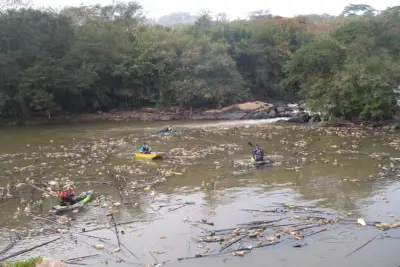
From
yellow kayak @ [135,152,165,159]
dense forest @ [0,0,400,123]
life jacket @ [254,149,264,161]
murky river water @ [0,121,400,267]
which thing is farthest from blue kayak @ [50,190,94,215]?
dense forest @ [0,0,400,123]

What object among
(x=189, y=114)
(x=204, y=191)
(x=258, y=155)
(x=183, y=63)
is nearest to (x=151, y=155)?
(x=258, y=155)

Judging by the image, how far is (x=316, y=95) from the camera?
127 ft

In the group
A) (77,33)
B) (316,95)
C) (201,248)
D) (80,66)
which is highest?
(77,33)

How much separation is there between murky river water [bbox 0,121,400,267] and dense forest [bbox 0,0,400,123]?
5.67 m

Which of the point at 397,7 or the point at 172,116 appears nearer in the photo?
the point at 397,7

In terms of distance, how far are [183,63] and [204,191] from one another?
36.6m

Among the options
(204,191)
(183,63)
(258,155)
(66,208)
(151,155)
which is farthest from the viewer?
(183,63)

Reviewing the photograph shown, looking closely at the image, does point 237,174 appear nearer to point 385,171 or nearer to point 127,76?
point 385,171

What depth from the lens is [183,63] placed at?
52969 millimetres

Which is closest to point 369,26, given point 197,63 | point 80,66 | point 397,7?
point 397,7

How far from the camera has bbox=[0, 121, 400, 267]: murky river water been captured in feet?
38.7

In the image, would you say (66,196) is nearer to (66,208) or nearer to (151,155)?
(66,208)

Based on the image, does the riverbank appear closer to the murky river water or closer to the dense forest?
the dense forest

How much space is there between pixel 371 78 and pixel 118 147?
2092 cm
